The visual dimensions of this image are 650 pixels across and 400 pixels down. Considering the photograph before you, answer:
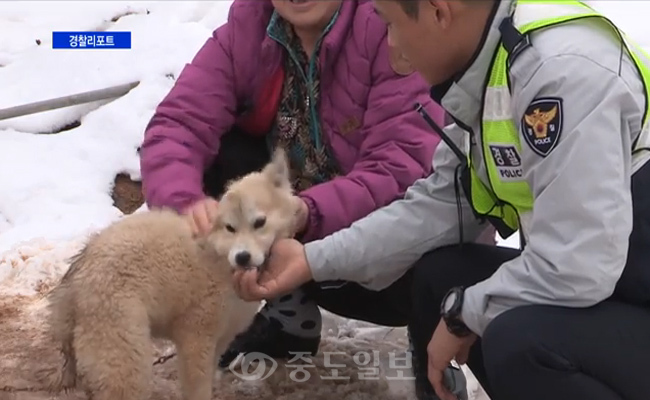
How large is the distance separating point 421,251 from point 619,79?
0.63 meters

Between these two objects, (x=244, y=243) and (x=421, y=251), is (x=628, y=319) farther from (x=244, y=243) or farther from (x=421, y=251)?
(x=244, y=243)

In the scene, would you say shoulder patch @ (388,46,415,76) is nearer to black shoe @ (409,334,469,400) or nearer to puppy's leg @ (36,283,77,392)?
black shoe @ (409,334,469,400)

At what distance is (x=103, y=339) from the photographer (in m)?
1.75

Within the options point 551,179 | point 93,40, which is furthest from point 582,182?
point 93,40

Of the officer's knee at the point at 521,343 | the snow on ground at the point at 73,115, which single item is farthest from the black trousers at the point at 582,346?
the snow on ground at the point at 73,115

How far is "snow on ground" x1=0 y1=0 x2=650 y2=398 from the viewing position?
287 cm

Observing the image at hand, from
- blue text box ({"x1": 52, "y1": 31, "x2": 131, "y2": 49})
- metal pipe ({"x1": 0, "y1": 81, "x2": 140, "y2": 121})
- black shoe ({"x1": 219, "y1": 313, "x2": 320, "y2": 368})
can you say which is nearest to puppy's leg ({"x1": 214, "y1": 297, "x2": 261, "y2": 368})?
black shoe ({"x1": 219, "y1": 313, "x2": 320, "y2": 368})

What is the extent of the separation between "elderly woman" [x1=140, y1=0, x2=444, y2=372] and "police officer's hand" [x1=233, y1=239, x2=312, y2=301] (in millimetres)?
149

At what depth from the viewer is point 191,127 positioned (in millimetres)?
2139

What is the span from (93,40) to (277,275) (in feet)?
8.85

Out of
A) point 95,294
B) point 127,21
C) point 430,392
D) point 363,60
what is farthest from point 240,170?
point 127,21

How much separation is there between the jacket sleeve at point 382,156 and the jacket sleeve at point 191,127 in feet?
1.00

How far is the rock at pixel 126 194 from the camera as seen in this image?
328cm

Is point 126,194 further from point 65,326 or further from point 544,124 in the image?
point 544,124
